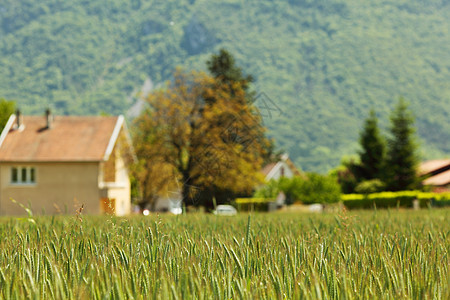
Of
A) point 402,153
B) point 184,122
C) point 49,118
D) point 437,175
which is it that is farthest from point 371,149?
point 49,118

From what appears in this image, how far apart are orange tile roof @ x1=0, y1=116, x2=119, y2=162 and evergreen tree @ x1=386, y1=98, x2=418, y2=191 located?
24869mm

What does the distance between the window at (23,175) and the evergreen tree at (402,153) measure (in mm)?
30200

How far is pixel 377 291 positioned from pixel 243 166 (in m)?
38.9

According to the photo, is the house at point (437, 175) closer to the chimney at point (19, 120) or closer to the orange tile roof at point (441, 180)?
the orange tile roof at point (441, 180)

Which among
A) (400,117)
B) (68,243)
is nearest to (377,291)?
(68,243)

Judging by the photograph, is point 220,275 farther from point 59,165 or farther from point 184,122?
point 59,165

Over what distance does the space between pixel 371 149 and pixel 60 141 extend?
3158cm

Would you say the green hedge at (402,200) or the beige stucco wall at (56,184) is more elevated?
the beige stucco wall at (56,184)

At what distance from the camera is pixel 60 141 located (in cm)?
4784

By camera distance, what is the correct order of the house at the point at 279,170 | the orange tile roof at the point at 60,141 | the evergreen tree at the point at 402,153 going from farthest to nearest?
the house at the point at 279,170, the evergreen tree at the point at 402,153, the orange tile roof at the point at 60,141

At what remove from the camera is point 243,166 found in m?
41.9

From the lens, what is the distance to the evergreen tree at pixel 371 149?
63.8 m

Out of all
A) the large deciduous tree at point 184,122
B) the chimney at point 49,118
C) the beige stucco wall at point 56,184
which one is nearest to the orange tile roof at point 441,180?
the large deciduous tree at point 184,122

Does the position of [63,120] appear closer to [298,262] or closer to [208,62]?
[208,62]
